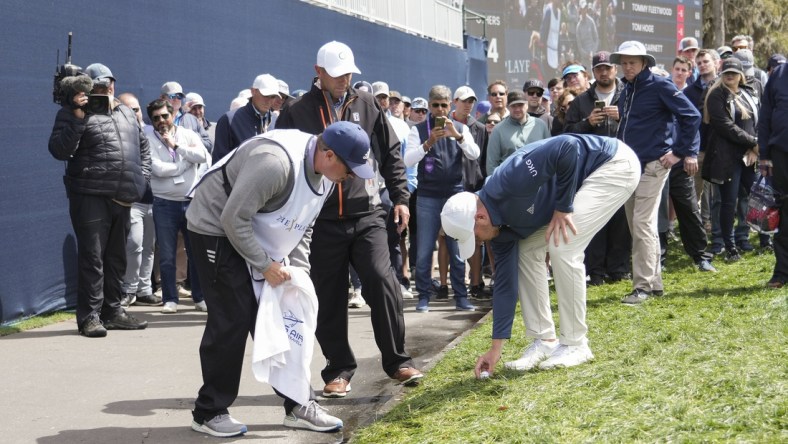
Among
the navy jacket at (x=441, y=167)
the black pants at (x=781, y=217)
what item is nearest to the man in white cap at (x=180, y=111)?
the navy jacket at (x=441, y=167)

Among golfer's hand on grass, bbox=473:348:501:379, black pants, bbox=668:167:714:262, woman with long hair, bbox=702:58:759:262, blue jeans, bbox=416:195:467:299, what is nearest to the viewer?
golfer's hand on grass, bbox=473:348:501:379

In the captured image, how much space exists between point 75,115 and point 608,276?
224 inches

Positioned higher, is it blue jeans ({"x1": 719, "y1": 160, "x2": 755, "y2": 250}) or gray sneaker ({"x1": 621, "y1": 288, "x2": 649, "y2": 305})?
blue jeans ({"x1": 719, "y1": 160, "x2": 755, "y2": 250})

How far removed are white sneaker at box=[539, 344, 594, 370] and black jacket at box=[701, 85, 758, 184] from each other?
6.03 meters

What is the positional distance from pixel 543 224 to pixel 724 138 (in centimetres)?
632

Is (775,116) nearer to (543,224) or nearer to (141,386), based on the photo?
(543,224)

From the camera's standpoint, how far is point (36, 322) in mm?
9797

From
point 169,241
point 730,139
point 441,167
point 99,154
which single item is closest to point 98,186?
point 99,154

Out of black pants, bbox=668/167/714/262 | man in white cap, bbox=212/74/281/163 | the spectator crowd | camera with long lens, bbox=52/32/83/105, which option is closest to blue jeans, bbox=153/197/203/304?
the spectator crowd

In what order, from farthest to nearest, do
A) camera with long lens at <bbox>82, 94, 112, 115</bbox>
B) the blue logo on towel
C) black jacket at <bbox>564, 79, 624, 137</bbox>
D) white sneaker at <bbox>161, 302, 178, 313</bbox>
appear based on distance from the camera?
white sneaker at <bbox>161, 302, 178, 313</bbox>
black jacket at <bbox>564, 79, 624, 137</bbox>
camera with long lens at <bbox>82, 94, 112, 115</bbox>
the blue logo on towel

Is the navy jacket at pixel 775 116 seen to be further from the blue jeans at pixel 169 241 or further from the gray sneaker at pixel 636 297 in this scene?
the blue jeans at pixel 169 241

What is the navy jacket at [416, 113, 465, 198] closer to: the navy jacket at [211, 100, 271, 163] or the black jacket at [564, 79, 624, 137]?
the black jacket at [564, 79, 624, 137]

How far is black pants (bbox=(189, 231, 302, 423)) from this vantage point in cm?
590

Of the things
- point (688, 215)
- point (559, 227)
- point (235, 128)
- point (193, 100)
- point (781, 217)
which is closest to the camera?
point (559, 227)
